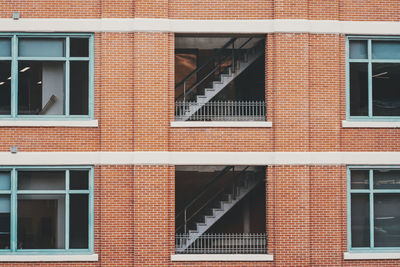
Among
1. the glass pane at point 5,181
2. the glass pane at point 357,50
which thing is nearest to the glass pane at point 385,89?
the glass pane at point 357,50

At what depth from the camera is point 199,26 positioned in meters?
16.0

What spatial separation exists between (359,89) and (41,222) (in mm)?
10302

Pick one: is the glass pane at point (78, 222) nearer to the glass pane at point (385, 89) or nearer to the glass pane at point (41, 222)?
the glass pane at point (41, 222)

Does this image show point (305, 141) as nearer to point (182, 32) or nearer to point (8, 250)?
point (182, 32)

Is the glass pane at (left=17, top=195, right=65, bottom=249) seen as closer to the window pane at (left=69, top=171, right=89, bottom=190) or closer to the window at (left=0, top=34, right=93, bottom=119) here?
the window pane at (left=69, top=171, right=89, bottom=190)

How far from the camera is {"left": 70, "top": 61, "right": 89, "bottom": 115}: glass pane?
1593 centimetres

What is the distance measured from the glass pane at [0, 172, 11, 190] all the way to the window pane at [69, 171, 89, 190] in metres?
1.78

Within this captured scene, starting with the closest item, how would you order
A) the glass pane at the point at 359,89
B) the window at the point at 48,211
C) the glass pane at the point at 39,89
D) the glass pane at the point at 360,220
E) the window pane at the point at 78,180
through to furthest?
the window at the point at 48,211 < the window pane at the point at 78,180 < the glass pane at the point at 39,89 < the glass pane at the point at 360,220 < the glass pane at the point at 359,89

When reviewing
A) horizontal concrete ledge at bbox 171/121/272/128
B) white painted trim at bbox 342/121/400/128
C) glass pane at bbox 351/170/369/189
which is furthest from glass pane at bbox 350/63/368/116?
horizontal concrete ledge at bbox 171/121/272/128

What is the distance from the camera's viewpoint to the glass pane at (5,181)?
1564 cm

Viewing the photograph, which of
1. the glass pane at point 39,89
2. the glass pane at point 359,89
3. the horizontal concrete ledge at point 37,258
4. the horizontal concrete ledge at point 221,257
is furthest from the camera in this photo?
the glass pane at point 359,89

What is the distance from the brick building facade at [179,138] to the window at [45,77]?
7cm

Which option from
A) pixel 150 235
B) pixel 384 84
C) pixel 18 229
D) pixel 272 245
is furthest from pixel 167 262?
pixel 384 84

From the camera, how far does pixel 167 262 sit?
1554cm
